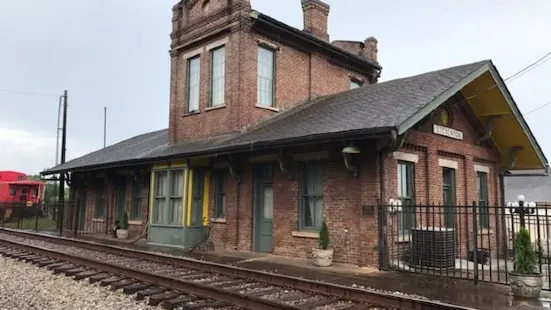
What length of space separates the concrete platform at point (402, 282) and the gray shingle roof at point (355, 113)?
9.60 ft

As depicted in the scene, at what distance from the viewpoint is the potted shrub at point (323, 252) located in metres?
10.2

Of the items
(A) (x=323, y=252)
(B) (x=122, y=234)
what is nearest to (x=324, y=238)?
(A) (x=323, y=252)

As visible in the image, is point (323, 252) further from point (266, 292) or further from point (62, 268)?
point (62, 268)

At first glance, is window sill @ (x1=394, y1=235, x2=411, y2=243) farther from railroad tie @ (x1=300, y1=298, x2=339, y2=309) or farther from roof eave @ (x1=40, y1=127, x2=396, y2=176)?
railroad tie @ (x1=300, y1=298, x2=339, y2=309)

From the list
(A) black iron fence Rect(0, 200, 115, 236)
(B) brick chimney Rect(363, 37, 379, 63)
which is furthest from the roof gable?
(B) brick chimney Rect(363, 37, 379, 63)

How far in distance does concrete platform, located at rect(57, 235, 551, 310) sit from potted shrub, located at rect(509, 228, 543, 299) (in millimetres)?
176

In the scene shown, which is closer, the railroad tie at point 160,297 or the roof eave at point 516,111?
the railroad tie at point 160,297

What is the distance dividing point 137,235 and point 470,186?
1199 cm

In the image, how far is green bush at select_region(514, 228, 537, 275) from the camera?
24.2 feet

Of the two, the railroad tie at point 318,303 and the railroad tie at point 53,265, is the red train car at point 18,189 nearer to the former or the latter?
the railroad tie at point 53,265

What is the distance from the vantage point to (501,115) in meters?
13.9

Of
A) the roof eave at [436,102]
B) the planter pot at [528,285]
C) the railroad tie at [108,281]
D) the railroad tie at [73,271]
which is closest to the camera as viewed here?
the planter pot at [528,285]

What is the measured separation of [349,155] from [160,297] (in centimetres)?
518

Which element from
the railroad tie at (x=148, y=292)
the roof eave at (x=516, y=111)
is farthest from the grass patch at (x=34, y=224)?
the roof eave at (x=516, y=111)
